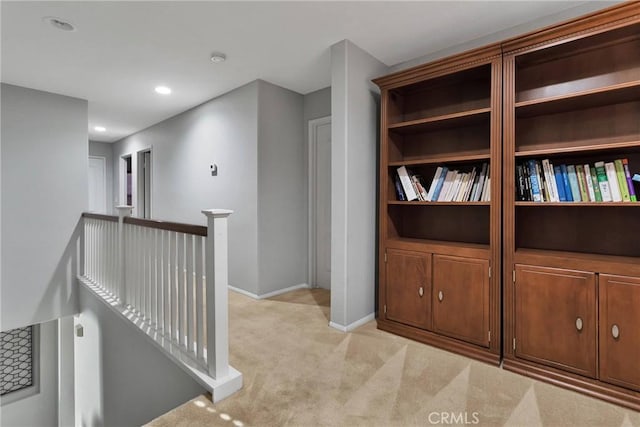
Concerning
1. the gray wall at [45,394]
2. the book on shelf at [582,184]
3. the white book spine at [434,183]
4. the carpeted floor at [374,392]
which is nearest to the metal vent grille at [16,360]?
the gray wall at [45,394]

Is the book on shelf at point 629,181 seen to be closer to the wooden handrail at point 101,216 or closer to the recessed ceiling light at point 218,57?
the recessed ceiling light at point 218,57

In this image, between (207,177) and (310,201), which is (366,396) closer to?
(310,201)

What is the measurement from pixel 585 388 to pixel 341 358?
1.39 metres

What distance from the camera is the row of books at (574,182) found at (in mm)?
1788

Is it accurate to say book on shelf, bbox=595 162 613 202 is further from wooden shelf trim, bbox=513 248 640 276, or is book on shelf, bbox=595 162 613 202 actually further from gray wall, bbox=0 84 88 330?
gray wall, bbox=0 84 88 330

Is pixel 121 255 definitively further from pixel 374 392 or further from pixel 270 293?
pixel 374 392

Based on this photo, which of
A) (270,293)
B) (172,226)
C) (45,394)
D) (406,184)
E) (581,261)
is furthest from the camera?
(45,394)

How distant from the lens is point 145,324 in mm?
2434

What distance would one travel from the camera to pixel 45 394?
4641 millimetres

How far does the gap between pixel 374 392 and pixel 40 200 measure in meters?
4.22

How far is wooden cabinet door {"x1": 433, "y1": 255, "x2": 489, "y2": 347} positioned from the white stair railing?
1490mm

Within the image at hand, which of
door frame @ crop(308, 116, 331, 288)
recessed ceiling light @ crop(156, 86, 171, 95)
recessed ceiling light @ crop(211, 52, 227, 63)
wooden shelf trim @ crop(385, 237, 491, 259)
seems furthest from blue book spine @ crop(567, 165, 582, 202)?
recessed ceiling light @ crop(156, 86, 171, 95)

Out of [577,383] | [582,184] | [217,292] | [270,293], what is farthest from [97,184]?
[577,383]

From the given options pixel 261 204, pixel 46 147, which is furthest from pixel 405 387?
pixel 46 147
